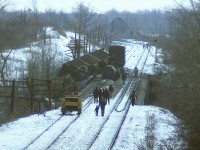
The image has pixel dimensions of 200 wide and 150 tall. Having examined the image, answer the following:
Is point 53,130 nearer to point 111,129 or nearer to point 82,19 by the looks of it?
point 111,129

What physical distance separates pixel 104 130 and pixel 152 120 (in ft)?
13.8

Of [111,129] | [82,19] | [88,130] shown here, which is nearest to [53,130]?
[88,130]

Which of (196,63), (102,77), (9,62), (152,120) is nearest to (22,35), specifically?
(9,62)

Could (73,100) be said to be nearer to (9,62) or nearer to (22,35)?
(9,62)

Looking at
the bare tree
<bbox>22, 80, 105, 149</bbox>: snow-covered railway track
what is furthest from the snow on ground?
the bare tree

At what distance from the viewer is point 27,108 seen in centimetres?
2970

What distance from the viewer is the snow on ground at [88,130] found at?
63.7 feet

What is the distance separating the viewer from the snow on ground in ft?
63.7

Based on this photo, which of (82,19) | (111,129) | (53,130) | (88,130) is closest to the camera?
(53,130)

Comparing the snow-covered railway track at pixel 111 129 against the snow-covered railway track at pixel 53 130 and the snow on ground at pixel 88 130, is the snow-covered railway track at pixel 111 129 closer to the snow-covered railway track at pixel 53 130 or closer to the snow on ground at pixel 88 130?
the snow on ground at pixel 88 130

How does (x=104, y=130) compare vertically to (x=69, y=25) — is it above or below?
below

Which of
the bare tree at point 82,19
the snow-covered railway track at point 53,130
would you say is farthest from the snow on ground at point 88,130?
the bare tree at point 82,19

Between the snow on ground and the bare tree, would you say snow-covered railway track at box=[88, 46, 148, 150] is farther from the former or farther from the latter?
the bare tree

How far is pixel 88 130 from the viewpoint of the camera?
74.1 feet
